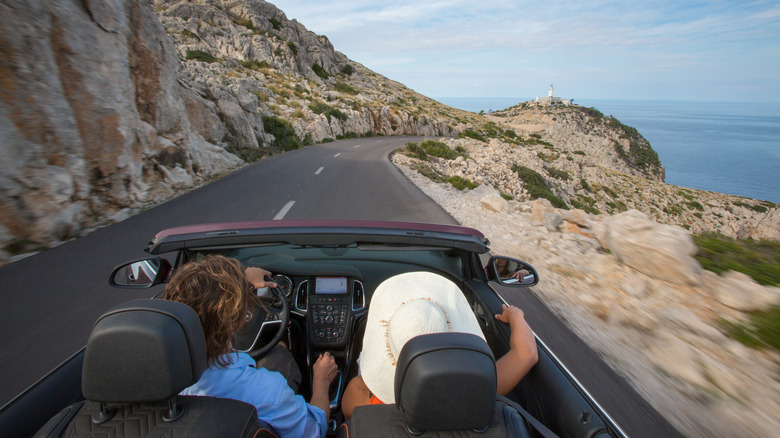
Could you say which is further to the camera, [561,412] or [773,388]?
[773,388]

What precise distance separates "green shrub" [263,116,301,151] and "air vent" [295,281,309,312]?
20883 millimetres

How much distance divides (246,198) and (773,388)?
33.0 feet

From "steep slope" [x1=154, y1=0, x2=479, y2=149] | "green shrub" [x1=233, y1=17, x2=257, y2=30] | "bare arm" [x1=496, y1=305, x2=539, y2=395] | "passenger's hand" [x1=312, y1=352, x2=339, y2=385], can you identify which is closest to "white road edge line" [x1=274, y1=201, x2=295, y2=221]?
"passenger's hand" [x1=312, y1=352, x2=339, y2=385]

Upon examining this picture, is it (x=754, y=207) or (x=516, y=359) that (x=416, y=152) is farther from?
(x=754, y=207)

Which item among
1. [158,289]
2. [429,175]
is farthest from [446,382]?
[429,175]

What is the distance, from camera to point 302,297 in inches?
116

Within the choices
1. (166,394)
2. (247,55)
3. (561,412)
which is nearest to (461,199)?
(561,412)

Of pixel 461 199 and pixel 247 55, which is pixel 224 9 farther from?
pixel 461 199

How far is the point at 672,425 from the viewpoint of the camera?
3010 millimetres

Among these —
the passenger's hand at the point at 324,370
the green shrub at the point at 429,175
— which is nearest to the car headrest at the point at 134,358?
the passenger's hand at the point at 324,370

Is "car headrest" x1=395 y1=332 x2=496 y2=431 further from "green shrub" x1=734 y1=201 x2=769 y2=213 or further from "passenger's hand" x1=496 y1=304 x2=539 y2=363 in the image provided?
"green shrub" x1=734 y1=201 x2=769 y2=213

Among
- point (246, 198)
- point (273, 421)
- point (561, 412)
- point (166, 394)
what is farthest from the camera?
point (246, 198)

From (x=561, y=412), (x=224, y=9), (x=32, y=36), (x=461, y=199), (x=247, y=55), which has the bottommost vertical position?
(x=461, y=199)

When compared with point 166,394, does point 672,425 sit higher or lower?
lower
